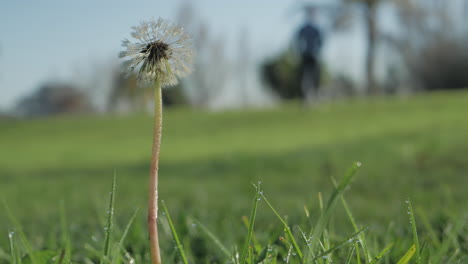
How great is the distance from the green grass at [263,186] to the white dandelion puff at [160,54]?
0.46 feet

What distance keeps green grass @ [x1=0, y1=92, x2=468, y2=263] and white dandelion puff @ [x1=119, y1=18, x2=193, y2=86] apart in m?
0.14

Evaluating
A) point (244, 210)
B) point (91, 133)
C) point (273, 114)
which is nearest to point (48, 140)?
point (91, 133)

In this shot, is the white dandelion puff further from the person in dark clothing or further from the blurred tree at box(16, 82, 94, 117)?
the blurred tree at box(16, 82, 94, 117)

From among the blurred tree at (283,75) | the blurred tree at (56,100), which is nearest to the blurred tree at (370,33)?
the blurred tree at (283,75)

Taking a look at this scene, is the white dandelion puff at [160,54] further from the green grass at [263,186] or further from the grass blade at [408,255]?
the grass blade at [408,255]

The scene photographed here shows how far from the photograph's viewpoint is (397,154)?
21.8 ft

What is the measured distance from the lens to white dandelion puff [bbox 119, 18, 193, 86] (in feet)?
2.07

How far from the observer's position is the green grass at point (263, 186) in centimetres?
137

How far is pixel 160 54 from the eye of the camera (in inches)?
25.4

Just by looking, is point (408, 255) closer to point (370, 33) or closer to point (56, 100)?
point (370, 33)

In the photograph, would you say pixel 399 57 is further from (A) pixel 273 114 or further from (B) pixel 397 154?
(B) pixel 397 154

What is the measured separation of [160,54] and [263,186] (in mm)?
4891

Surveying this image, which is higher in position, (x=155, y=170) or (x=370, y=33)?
(x=370, y=33)

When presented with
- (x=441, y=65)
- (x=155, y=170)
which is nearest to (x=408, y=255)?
(x=155, y=170)
